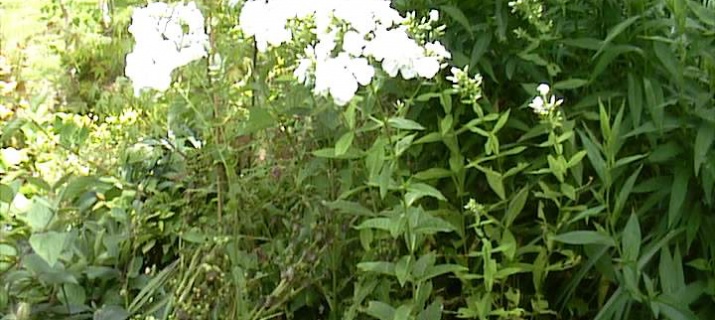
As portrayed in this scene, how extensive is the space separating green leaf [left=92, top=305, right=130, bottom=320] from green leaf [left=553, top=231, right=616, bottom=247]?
32.8 inches

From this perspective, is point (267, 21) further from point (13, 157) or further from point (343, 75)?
point (13, 157)

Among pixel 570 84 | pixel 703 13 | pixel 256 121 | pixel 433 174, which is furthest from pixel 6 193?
pixel 703 13

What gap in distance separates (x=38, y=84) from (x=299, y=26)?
1.96m

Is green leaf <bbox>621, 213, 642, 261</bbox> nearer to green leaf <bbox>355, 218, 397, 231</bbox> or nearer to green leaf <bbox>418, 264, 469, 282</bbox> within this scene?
green leaf <bbox>418, 264, 469, 282</bbox>

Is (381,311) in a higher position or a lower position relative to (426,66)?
lower

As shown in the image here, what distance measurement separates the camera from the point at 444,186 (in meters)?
1.91

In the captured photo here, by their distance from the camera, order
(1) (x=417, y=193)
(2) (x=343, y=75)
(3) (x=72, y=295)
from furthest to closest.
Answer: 1. (3) (x=72, y=295)
2. (1) (x=417, y=193)
3. (2) (x=343, y=75)

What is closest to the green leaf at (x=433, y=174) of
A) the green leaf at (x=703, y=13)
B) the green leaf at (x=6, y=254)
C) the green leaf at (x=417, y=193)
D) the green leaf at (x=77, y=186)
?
the green leaf at (x=417, y=193)

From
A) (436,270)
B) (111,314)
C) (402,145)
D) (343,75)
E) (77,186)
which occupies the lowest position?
(111,314)

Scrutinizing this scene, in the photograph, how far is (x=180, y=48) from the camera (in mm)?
1650

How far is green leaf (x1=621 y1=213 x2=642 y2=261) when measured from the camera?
1653mm

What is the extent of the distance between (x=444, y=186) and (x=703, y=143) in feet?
1.56

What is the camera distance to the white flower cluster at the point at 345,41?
152 cm

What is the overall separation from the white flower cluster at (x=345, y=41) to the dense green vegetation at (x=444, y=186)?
60 millimetres
